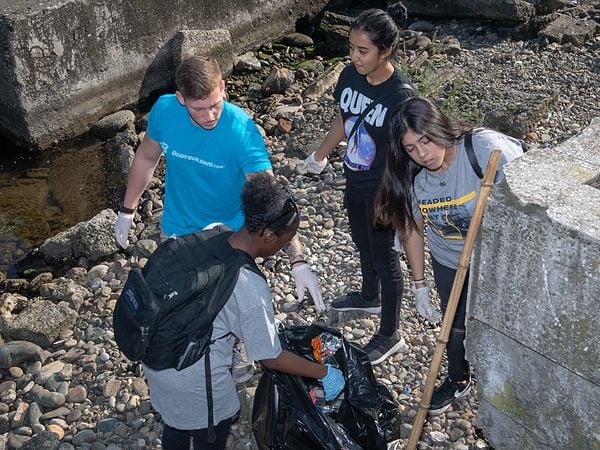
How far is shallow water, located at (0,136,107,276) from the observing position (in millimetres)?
6699

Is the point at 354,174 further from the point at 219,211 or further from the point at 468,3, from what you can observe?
the point at 468,3

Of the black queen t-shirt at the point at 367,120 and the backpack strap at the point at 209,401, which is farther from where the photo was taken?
the black queen t-shirt at the point at 367,120

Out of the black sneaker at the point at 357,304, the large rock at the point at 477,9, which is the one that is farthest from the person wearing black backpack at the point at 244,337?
the large rock at the point at 477,9

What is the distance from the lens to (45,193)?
23.9 feet

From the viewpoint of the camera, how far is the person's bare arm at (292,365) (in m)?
2.89

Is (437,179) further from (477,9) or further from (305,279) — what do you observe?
(477,9)

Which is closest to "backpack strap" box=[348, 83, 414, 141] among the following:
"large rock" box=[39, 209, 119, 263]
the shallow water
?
"large rock" box=[39, 209, 119, 263]

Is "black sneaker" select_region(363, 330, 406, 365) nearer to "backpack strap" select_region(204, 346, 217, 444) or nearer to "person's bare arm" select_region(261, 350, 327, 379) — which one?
"person's bare arm" select_region(261, 350, 327, 379)

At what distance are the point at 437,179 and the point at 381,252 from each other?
0.84 metres

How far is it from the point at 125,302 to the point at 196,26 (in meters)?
6.99

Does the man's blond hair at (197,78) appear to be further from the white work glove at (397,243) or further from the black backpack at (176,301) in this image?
the white work glove at (397,243)

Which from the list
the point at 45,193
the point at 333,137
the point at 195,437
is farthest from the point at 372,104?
the point at 45,193

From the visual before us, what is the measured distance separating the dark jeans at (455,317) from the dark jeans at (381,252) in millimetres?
382

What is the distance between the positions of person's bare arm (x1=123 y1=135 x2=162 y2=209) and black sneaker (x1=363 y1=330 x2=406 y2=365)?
152 cm
